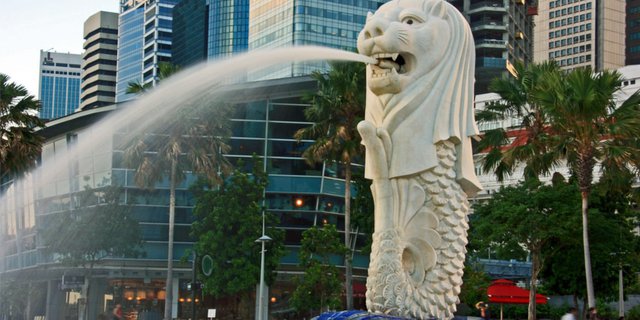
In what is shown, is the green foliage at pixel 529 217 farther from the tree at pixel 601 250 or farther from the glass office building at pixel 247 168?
the glass office building at pixel 247 168

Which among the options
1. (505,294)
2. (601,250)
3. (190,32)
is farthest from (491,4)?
(505,294)

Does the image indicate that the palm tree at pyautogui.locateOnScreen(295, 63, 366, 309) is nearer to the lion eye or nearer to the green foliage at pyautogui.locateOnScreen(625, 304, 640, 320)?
the green foliage at pyautogui.locateOnScreen(625, 304, 640, 320)

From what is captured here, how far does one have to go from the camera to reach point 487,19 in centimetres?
10800

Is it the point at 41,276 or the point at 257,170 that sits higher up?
the point at 257,170

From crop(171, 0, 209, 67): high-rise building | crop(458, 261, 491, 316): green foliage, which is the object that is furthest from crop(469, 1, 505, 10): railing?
crop(458, 261, 491, 316): green foliage

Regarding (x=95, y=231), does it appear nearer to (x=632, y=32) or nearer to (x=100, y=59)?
(x=632, y=32)

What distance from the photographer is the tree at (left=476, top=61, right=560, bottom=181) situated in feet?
102

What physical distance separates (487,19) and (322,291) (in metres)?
74.7

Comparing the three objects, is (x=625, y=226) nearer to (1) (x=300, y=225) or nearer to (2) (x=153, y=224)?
(1) (x=300, y=225)

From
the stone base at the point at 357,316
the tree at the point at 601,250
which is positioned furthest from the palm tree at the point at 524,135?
the stone base at the point at 357,316

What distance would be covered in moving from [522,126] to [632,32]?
110 metres

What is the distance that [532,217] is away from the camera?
110 feet

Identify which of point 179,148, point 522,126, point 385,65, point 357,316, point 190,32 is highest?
point 190,32

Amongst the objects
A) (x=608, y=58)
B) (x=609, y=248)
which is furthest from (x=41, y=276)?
(x=608, y=58)
